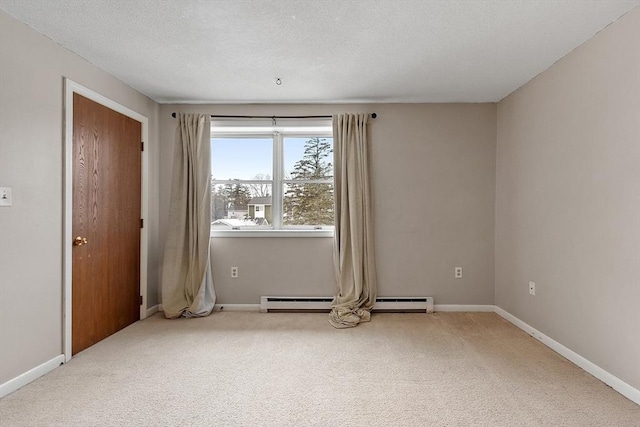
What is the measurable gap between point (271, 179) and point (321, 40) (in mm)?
1861

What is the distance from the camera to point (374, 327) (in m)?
3.28

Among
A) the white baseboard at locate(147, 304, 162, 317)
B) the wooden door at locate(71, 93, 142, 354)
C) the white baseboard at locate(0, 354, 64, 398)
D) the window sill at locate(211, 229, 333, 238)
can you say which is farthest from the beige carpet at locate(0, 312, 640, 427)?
the window sill at locate(211, 229, 333, 238)

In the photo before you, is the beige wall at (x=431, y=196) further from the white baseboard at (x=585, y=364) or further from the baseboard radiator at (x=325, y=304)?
the white baseboard at (x=585, y=364)

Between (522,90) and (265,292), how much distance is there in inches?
133

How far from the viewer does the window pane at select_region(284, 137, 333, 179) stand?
394 cm

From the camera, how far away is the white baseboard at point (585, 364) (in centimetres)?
204

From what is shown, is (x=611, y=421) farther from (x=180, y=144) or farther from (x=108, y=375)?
(x=180, y=144)

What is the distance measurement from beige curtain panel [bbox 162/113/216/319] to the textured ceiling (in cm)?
55

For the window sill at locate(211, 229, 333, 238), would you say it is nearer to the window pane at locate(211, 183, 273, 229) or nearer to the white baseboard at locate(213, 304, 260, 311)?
the window pane at locate(211, 183, 273, 229)

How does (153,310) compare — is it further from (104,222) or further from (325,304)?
(325,304)

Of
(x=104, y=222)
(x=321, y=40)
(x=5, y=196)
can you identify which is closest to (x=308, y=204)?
(x=321, y=40)

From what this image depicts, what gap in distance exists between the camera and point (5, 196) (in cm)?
206

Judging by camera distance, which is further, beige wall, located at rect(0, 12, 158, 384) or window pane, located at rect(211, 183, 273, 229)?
window pane, located at rect(211, 183, 273, 229)

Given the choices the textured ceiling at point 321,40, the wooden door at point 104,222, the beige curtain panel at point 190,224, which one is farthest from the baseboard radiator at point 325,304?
the textured ceiling at point 321,40
